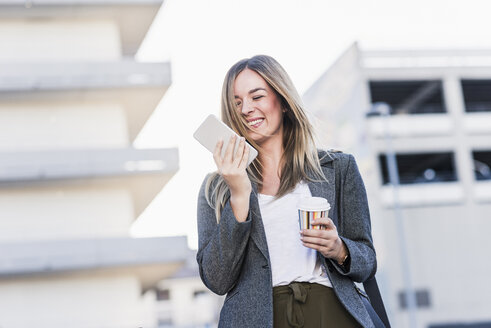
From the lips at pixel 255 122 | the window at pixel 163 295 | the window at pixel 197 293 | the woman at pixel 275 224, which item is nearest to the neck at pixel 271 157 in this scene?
the woman at pixel 275 224

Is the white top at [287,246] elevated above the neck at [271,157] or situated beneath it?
situated beneath

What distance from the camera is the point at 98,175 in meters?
21.1

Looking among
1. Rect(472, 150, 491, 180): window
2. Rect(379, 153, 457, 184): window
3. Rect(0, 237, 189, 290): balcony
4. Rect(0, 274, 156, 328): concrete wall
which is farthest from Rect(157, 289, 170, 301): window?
Rect(0, 237, 189, 290): balcony

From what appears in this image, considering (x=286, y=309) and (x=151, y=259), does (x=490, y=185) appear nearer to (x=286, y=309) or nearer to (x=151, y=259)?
(x=151, y=259)

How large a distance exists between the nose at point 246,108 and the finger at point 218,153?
0.27 metres

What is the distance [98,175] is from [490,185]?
20.3 metres

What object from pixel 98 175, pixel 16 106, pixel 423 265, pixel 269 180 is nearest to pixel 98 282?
pixel 98 175

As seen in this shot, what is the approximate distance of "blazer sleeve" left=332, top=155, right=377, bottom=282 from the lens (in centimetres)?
247

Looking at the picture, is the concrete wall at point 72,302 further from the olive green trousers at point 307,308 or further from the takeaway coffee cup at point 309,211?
the takeaway coffee cup at point 309,211

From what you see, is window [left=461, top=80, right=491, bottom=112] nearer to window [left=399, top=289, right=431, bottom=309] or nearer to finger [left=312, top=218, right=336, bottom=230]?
window [left=399, top=289, right=431, bottom=309]

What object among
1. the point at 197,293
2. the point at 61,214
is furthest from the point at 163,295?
the point at 61,214

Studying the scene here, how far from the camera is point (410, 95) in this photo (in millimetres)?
36875

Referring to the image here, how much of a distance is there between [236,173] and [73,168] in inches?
753

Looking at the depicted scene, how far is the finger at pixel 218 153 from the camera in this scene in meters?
2.46
